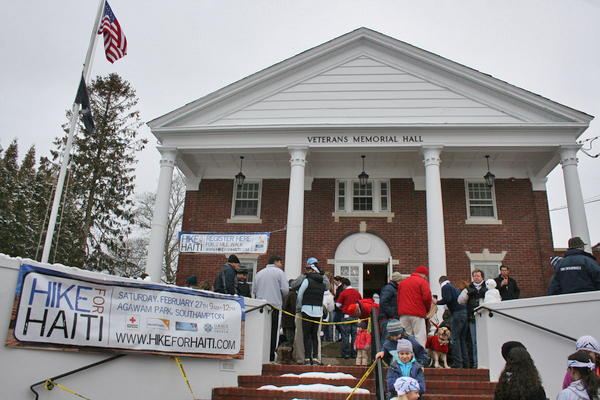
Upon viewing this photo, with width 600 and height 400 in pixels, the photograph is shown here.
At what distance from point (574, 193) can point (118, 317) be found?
42.4 feet

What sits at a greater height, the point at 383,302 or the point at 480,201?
the point at 480,201

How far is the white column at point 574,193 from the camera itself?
44.2 ft

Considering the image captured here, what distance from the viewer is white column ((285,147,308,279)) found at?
44.9 feet

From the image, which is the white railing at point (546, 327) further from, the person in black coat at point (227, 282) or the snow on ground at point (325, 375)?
the person in black coat at point (227, 282)

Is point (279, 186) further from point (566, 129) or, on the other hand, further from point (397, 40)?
point (566, 129)

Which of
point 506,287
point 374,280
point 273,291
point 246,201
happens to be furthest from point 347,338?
point 374,280

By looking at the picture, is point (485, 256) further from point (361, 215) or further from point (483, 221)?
point (361, 215)

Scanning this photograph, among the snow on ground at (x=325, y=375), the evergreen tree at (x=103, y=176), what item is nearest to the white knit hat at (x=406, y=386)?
the snow on ground at (x=325, y=375)

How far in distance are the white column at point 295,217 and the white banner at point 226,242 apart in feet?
2.41

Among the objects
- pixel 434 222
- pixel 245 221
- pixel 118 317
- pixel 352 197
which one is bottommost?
pixel 118 317

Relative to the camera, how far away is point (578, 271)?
24.9 ft

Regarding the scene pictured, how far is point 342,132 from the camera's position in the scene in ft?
48.9

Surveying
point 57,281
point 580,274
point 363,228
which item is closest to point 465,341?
point 580,274

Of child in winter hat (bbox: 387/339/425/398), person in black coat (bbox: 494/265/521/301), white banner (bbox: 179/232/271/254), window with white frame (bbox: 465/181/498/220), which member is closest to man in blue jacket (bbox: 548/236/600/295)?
person in black coat (bbox: 494/265/521/301)
